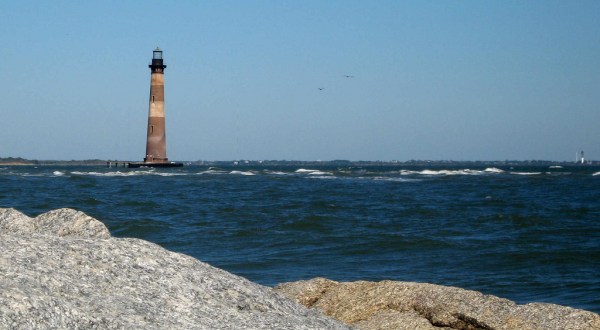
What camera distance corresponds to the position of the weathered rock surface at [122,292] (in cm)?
496

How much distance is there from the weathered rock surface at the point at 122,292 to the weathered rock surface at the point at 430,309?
3.82ft

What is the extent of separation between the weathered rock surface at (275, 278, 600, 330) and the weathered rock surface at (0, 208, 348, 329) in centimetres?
116

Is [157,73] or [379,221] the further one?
[157,73]

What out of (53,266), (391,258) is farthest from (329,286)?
(391,258)

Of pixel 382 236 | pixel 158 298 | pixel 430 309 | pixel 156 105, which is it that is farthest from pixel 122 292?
pixel 156 105

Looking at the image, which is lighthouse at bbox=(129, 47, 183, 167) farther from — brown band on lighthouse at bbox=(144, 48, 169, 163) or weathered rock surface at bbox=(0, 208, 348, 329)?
weathered rock surface at bbox=(0, 208, 348, 329)

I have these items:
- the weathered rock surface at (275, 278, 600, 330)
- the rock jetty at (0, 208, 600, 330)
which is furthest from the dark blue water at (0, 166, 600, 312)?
the rock jetty at (0, 208, 600, 330)

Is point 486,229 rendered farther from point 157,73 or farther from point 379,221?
point 157,73

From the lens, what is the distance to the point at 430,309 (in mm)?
7371

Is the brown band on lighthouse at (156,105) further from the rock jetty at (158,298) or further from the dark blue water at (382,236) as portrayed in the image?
the rock jetty at (158,298)

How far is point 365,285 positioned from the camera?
8.17m

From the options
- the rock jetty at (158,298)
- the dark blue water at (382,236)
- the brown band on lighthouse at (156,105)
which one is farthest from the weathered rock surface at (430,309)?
the brown band on lighthouse at (156,105)

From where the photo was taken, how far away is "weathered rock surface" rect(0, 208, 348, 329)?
4.96 meters

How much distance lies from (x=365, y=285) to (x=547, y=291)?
17.1 ft
